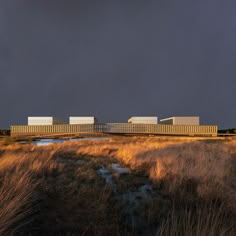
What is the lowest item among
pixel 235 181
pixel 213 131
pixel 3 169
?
pixel 213 131

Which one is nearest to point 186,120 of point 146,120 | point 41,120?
point 146,120

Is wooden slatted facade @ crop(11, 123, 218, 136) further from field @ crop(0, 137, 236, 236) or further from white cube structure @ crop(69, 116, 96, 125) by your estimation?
field @ crop(0, 137, 236, 236)

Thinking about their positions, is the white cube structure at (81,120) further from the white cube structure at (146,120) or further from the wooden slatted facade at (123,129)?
the white cube structure at (146,120)

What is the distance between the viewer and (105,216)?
2775 millimetres

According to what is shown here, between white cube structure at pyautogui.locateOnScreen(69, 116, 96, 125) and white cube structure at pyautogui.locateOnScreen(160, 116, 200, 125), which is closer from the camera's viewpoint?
white cube structure at pyautogui.locateOnScreen(69, 116, 96, 125)

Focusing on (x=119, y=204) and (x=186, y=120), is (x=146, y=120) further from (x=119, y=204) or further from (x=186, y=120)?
(x=119, y=204)

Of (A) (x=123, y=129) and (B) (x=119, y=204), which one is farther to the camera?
→ (A) (x=123, y=129)

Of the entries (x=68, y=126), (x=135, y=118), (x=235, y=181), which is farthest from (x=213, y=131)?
(x=235, y=181)

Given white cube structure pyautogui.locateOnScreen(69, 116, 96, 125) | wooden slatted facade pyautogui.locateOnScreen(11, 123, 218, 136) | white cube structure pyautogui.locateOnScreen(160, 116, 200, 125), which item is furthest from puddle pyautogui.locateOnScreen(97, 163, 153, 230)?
white cube structure pyautogui.locateOnScreen(160, 116, 200, 125)

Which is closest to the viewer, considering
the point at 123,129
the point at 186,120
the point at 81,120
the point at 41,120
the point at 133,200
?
the point at 133,200

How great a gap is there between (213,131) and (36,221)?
99802 mm

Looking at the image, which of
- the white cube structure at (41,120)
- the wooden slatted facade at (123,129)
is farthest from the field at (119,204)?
the white cube structure at (41,120)

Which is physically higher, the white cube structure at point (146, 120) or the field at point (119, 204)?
the field at point (119, 204)

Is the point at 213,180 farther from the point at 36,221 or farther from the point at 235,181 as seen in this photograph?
the point at 36,221
